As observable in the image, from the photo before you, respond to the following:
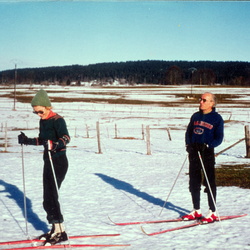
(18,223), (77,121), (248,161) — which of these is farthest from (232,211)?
(77,121)

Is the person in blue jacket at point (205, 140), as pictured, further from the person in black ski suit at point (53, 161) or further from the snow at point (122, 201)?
the person in black ski suit at point (53, 161)

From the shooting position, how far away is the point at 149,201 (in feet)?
25.5

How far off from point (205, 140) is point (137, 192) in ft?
11.9

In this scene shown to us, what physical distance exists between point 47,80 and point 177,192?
196 m

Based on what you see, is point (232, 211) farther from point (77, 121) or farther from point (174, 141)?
point (77, 121)

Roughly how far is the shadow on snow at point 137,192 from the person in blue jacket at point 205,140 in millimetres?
1119

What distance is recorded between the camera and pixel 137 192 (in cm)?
873

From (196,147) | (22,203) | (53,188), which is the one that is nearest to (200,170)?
(196,147)

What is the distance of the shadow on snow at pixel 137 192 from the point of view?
7055mm

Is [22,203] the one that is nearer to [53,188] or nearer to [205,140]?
[53,188]

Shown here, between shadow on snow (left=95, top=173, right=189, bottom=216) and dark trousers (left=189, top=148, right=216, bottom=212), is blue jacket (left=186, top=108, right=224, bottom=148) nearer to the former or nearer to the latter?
dark trousers (left=189, top=148, right=216, bottom=212)

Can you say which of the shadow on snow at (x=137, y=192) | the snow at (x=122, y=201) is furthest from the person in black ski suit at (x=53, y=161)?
the shadow on snow at (x=137, y=192)

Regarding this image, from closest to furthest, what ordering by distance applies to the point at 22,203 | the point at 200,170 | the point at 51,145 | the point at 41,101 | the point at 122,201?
1. the point at 51,145
2. the point at 41,101
3. the point at 200,170
4. the point at 22,203
5. the point at 122,201

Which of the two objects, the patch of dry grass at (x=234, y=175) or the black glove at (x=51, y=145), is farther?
the patch of dry grass at (x=234, y=175)
